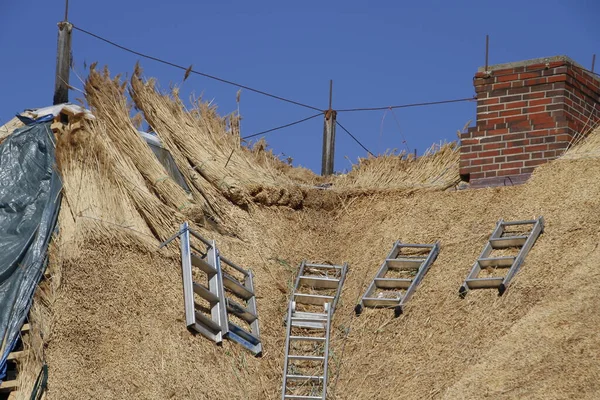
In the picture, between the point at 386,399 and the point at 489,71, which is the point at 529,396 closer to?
the point at 386,399

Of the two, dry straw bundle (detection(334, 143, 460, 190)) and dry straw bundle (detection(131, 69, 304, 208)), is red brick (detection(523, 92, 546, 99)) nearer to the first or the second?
dry straw bundle (detection(334, 143, 460, 190))

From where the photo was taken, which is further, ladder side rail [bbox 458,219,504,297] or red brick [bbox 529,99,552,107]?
red brick [bbox 529,99,552,107]

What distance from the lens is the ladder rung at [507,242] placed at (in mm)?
10594

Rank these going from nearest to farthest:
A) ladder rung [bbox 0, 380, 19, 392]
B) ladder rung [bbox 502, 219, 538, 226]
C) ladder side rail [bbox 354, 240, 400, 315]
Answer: ladder rung [bbox 0, 380, 19, 392], ladder rung [bbox 502, 219, 538, 226], ladder side rail [bbox 354, 240, 400, 315]

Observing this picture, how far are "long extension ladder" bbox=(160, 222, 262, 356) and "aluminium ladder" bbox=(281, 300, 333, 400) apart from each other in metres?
0.37

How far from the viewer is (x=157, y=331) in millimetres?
9906

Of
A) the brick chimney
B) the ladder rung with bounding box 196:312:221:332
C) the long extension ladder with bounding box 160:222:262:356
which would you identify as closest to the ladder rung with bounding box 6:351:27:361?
the long extension ladder with bounding box 160:222:262:356

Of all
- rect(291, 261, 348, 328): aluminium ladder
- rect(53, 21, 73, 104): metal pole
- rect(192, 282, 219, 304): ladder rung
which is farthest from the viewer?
rect(53, 21, 73, 104): metal pole

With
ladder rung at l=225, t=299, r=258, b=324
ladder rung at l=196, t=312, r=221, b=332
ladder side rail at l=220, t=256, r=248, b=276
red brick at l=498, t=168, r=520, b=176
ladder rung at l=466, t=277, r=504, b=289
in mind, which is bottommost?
ladder rung at l=196, t=312, r=221, b=332

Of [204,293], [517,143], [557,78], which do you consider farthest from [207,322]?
[557,78]

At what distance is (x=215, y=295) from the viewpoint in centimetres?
1059

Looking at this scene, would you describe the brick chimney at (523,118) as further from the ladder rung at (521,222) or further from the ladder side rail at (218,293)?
the ladder side rail at (218,293)

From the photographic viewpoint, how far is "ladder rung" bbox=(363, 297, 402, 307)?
10.7 m

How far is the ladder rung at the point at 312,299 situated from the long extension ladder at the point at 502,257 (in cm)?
172
